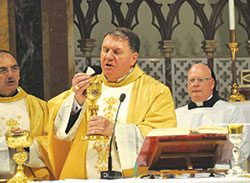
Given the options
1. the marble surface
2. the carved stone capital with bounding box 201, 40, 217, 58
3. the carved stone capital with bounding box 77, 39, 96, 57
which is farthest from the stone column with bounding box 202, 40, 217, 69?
the marble surface

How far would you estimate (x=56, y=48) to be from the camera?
752 centimetres

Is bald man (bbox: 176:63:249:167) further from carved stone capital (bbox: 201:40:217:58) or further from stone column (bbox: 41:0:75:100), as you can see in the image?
carved stone capital (bbox: 201:40:217:58)

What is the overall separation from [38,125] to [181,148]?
2.16 m

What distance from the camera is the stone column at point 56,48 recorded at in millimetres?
7445

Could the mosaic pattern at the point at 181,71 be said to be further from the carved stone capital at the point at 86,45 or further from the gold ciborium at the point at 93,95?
the gold ciborium at the point at 93,95

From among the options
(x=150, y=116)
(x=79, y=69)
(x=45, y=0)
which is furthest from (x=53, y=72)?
(x=150, y=116)

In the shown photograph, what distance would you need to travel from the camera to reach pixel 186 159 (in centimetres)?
386

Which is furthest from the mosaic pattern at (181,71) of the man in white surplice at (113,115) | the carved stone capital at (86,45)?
the man in white surplice at (113,115)

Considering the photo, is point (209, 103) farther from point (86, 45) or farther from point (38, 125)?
point (86, 45)

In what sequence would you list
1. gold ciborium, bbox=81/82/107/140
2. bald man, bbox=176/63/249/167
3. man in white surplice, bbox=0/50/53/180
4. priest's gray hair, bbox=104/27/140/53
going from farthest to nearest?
bald man, bbox=176/63/249/167 → man in white surplice, bbox=0/50/53/180 → priest's gray hair, bbox=104/27/140/53 → gold ciborium, bbox=81/82/107/140

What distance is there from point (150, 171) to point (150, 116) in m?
1.01

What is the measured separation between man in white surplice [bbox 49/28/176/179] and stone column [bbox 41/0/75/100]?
2359 millimetres

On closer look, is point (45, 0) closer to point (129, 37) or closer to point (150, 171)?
point (129, 37)

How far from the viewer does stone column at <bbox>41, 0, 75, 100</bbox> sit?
7.45m
